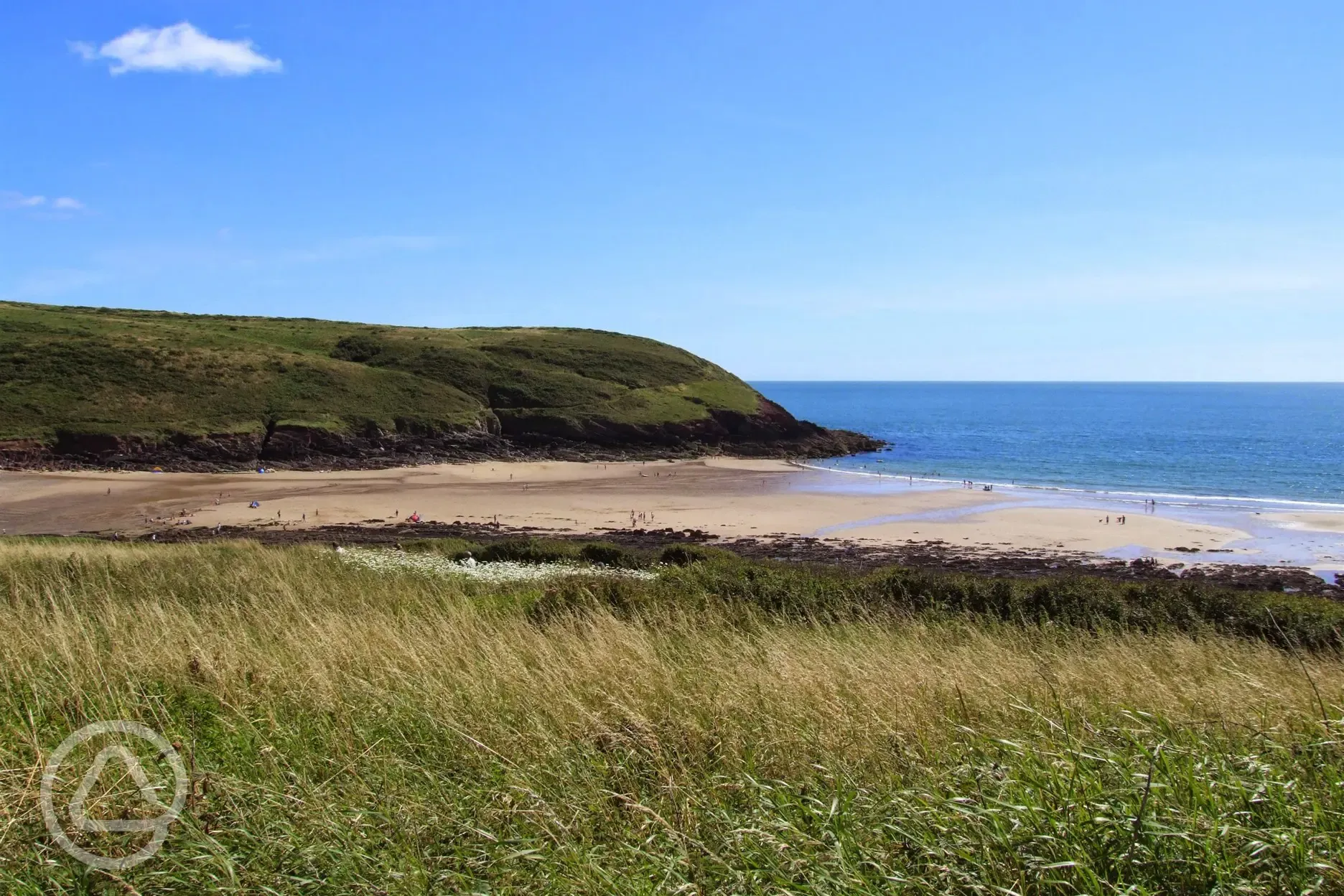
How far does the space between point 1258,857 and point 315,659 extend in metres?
4.86

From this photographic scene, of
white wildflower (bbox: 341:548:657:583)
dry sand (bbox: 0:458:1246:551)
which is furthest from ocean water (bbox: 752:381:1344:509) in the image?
white wildflower (bbox: 341:548:657:583)

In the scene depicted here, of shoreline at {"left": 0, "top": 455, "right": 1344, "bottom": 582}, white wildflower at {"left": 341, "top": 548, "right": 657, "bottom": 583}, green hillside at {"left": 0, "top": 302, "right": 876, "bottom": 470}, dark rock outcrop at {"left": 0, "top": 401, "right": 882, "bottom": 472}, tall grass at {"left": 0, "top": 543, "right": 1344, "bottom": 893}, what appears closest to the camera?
tall grass at {"left": 0, "top": 543, "right": 1344, "bottom": 893}

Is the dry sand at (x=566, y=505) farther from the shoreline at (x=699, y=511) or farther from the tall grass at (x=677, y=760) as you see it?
the tall grass at (x=677, y=760)

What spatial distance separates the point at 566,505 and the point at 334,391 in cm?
4327

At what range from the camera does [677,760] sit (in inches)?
149

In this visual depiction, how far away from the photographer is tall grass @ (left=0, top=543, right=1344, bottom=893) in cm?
280

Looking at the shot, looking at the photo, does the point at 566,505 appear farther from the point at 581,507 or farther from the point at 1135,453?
the point at 1135,453

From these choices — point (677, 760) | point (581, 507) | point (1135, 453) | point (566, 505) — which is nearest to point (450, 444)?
point (566, 505)

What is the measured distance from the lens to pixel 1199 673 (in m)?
5.76

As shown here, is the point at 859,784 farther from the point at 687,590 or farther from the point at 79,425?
the point at 79,425

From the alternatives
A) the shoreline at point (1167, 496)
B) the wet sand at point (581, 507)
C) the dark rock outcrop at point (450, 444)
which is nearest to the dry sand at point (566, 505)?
the wet sand at point (581, 507)

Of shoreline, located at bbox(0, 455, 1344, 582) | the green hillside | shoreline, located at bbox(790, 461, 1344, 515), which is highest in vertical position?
the green hillside

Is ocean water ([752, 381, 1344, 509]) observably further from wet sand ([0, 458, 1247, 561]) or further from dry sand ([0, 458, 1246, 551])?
wet sand ([0, 458, 1247, 561])

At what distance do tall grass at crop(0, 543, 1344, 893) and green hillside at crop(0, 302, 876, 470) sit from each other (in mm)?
67611
